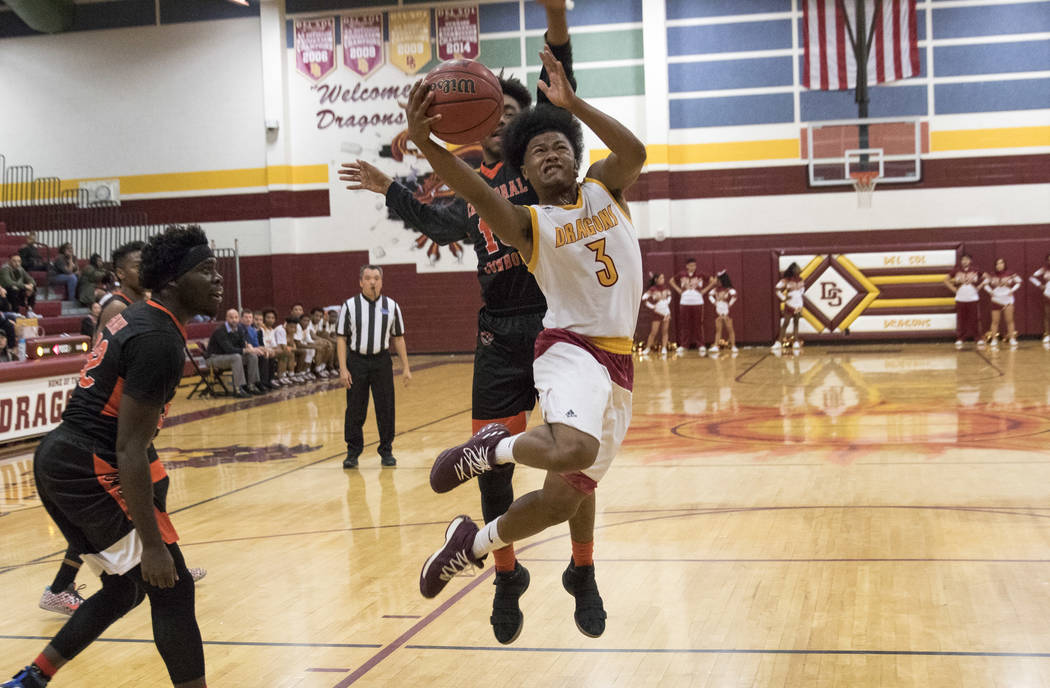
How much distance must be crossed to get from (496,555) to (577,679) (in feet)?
1.90

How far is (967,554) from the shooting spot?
5777 millimetres

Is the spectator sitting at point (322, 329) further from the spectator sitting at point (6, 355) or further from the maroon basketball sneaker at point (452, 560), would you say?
the maroon basketball sneaker at point (452, 560)

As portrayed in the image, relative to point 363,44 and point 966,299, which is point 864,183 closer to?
point 966,299

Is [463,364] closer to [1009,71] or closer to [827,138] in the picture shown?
[827,138]

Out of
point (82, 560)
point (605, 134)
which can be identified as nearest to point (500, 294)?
point (605, 134)

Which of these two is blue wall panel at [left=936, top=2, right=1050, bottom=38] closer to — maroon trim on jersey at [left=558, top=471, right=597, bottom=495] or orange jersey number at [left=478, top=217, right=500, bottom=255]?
orange jersey number at [left=478, top=217, right=500, bottom=255]

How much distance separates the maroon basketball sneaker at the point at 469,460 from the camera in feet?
13.3

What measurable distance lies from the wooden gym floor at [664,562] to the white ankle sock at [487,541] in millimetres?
513

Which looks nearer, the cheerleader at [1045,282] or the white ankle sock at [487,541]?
the white ankle sock at [487,541]

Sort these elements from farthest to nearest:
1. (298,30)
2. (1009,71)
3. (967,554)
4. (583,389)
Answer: (298,30)
(1009,71)
(967,554)
(583,389)

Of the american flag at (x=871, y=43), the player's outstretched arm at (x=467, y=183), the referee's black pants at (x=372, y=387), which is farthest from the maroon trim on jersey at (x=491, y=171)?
the american flag at (x=871, y=43)

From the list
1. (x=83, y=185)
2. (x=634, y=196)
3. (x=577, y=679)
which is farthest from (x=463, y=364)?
(x=577, y=679)

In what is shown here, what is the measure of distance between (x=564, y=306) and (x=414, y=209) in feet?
2.88

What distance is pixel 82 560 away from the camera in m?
5.50
